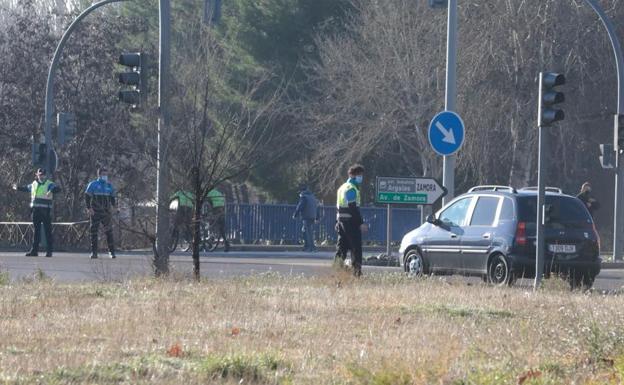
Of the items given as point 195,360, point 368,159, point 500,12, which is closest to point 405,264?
point 195,360

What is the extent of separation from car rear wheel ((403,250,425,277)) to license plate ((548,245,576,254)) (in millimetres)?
2260

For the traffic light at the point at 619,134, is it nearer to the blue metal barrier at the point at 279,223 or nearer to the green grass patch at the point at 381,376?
the blue metal barrier at the point at 279,223

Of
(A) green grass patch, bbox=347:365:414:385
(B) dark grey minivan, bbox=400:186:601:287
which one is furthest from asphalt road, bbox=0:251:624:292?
(A) green grass patch, bbox=347:365:414:385

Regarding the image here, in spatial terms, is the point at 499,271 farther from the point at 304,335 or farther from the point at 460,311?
the point at 304,335

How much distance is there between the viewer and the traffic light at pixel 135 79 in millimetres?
21062

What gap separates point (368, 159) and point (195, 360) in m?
34.8

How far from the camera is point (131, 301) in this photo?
13594 mm

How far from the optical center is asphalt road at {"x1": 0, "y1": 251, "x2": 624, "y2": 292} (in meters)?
19.0

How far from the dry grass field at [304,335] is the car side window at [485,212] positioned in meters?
3.56

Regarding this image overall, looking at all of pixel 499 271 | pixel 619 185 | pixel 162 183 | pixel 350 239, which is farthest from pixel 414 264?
pixel 619 185

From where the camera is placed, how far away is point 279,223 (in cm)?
4062

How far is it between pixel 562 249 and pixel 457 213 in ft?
6.13

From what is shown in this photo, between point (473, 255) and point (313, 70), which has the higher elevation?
Result: point (313, 70)

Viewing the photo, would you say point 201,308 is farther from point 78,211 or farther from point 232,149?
point 78,211
